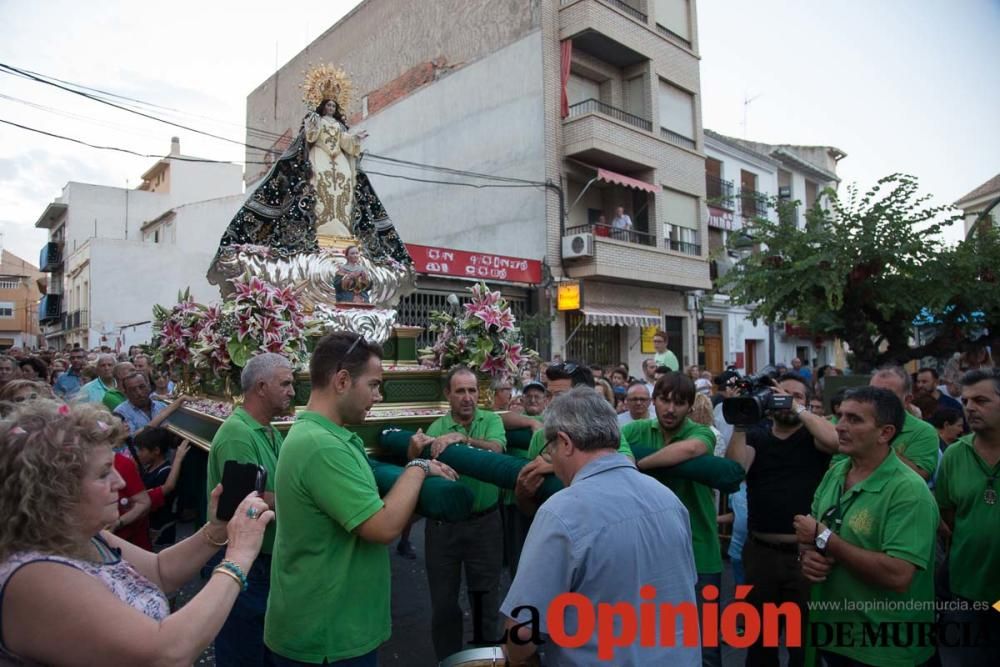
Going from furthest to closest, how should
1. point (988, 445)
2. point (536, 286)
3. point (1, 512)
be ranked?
point (536, 286)
point (988, 445)
point (1, 512)

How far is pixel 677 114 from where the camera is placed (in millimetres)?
18344

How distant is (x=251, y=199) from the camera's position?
6125mm

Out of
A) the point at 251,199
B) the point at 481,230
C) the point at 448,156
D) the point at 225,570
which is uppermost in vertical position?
the point at 448,156

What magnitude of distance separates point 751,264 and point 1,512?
1078cm

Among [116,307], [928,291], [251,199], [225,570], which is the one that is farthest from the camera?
[116,307]

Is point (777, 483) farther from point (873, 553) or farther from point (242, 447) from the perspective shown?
point (242, 447)

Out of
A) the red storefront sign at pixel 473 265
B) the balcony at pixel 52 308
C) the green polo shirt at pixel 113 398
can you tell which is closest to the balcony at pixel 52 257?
the balcony at pixel 52 308

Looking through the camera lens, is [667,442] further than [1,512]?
Yes

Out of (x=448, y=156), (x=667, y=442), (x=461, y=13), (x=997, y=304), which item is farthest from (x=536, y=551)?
(x=461, y=13)

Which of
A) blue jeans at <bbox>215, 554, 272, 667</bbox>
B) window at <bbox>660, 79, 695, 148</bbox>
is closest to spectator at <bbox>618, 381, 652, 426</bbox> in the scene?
blue jeans at <bbox>215, 554, 272, 667</bbox>

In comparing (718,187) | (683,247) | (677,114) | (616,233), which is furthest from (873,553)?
(718,187)

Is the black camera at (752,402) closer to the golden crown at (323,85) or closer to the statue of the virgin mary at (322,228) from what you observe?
the statue of the virgin mary at (322,228)

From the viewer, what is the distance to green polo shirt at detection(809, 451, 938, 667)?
2510 millimetres

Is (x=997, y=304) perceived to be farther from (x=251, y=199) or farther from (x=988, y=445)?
(x=251, y=199)
